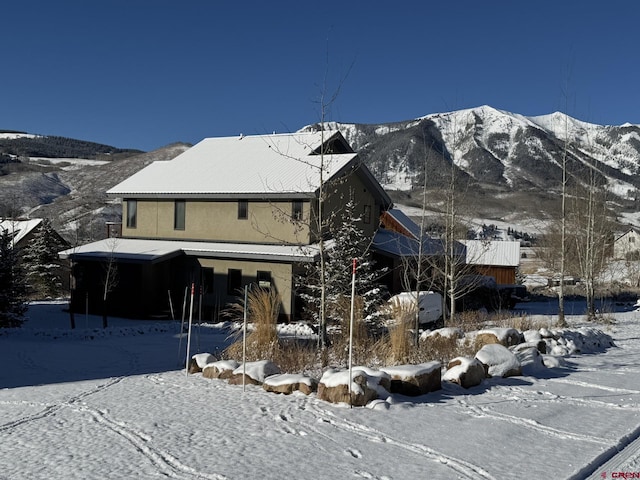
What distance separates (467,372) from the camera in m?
9.35

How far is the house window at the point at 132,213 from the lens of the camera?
26842mm

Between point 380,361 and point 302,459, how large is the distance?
17.0ft

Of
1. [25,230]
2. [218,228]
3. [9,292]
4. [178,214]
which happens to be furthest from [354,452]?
[25,230]

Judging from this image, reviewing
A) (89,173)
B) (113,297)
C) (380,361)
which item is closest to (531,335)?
(380,361)

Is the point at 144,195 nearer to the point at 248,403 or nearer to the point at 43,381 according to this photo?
the point at 43,381

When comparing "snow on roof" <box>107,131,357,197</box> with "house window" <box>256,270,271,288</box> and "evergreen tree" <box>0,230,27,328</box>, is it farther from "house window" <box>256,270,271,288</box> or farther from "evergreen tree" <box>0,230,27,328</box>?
"evergreen tree" <box>0,230,27,328</box>

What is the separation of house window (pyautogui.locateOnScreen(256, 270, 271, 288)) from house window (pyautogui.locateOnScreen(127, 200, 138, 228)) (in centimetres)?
788

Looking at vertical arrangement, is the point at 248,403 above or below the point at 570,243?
below

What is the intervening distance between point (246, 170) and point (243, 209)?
7.81 feet

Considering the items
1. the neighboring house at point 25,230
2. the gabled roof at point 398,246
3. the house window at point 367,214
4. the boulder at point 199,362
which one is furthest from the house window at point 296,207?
the neighboring house at point 25,230

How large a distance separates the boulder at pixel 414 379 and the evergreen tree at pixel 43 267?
2757 centimetres

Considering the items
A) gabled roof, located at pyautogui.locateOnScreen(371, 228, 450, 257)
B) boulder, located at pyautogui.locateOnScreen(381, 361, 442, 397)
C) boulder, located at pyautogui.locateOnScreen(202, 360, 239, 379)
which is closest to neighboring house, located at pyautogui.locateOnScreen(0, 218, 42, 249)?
gabled roof, located at pyautogui.locateOnScreen(371, 228, 450, 257)

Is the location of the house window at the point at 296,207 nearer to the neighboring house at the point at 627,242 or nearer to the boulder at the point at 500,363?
the boulder at the point at 500,363

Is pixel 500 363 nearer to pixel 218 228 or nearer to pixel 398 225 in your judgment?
pixel 218 228
